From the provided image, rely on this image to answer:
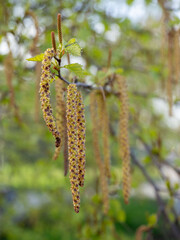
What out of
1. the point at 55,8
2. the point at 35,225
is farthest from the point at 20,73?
the point at 35,225

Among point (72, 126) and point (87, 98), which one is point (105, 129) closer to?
point (87, 98)

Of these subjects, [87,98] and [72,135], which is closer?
[72,135]

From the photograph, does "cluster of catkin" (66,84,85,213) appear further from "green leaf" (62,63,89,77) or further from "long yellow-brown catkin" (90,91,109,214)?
"long yellow-brown catkin" (90,91,109,214)

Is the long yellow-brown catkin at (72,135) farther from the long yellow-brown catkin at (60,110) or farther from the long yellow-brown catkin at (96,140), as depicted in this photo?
the long yellow-brown catkin at (96,140)

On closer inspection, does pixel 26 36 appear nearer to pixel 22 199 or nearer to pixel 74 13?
pixel 74 13

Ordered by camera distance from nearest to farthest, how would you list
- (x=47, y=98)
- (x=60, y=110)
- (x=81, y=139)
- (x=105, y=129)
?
(x=47, y=98) → (x=81, y=139) → (x=60, y=110) → (x=105, y=129)

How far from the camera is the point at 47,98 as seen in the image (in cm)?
96

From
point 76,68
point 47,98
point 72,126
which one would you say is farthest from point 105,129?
point 47,98

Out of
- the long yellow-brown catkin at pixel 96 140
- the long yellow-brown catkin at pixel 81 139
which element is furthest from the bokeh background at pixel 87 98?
the long yellow-brown catkin at pixel 81 139

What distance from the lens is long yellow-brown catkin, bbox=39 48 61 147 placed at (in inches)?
36.9

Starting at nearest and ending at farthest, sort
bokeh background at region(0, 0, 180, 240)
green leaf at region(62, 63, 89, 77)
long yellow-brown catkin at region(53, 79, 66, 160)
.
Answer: green leaf at region(62, 63, 89, 77) < long yellow-brown catkin at region(53, 79, 66, 160) < bokeh background at region(0, 0, 180, 240)

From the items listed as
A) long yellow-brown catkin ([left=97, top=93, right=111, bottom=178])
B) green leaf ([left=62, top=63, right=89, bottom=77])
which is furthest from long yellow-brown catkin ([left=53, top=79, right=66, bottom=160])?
long yellow-brown catkin ([left=97, top=93, right=111, bottom=178])

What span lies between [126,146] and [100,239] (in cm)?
192

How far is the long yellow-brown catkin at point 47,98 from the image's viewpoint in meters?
0.94
